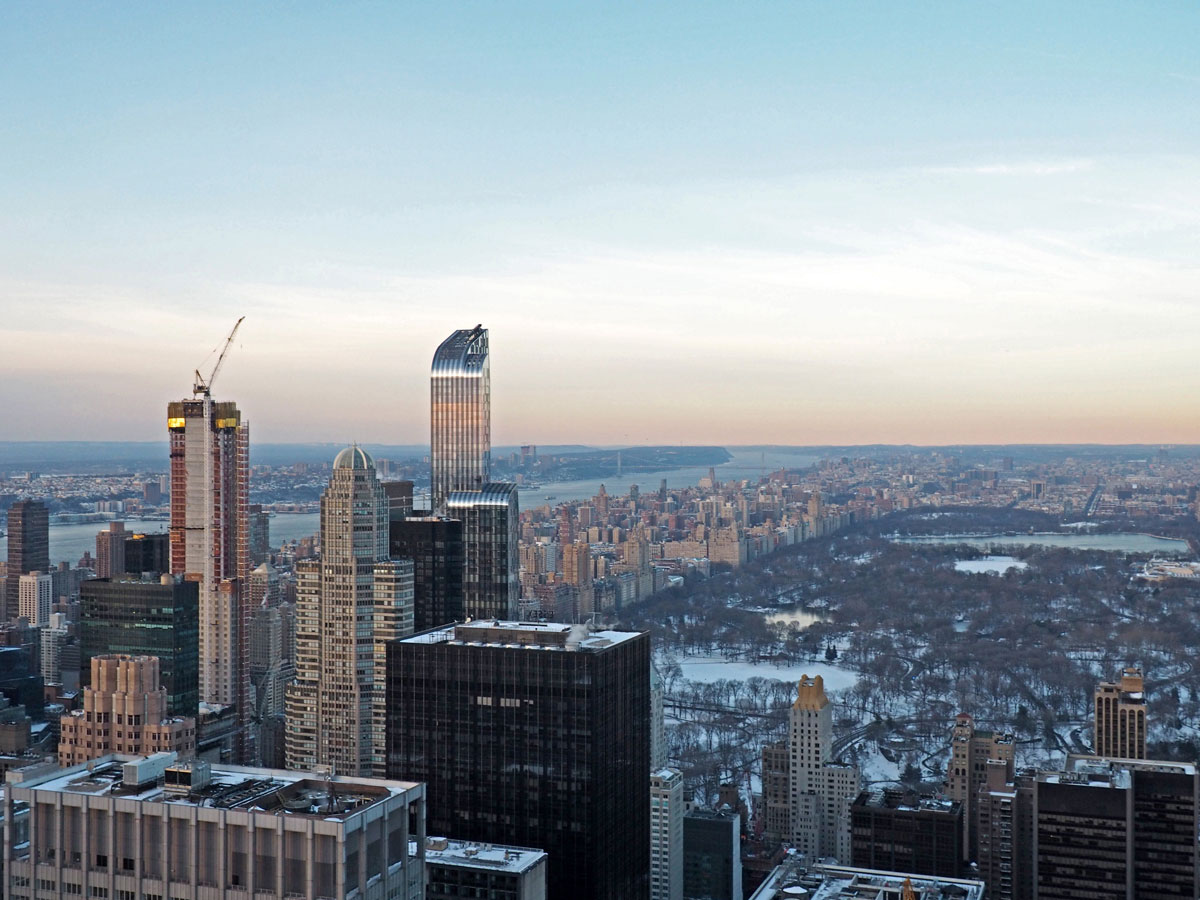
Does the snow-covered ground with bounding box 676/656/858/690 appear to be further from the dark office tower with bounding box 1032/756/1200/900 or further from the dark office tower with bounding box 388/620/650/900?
the dark office tower with bounding box 388/620/650/900

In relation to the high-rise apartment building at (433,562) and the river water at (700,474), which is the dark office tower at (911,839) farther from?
the river water at (700,474)

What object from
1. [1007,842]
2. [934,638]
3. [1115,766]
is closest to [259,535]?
[934,638]

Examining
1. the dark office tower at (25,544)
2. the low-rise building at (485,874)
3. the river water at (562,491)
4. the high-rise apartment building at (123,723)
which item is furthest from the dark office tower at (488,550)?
the dark office tower at (25,544)

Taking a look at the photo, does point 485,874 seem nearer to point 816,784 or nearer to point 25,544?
point 816,784

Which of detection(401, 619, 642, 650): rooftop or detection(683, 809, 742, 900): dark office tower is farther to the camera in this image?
detection(683, 809, 742, 900): dark office tower

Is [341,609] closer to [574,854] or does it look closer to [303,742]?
[303,742]

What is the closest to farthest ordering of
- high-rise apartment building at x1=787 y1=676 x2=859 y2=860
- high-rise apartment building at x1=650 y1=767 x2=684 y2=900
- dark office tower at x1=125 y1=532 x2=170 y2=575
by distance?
high-rise apartment building at x1=650 y1=767 x2=684 y2=900 → high-rise apartment building at x1=787 y1=676 x2=859 y2=860 → dark office tower at x1=125 y1=532 x2=170 y2=575

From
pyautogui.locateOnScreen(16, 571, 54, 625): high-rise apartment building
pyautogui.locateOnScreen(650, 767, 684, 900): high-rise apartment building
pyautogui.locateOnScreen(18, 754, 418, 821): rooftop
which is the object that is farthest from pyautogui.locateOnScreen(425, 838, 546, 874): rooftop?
pyautogui.locateOnScreen(16, 571, 54, 625): high-rise apartment building
